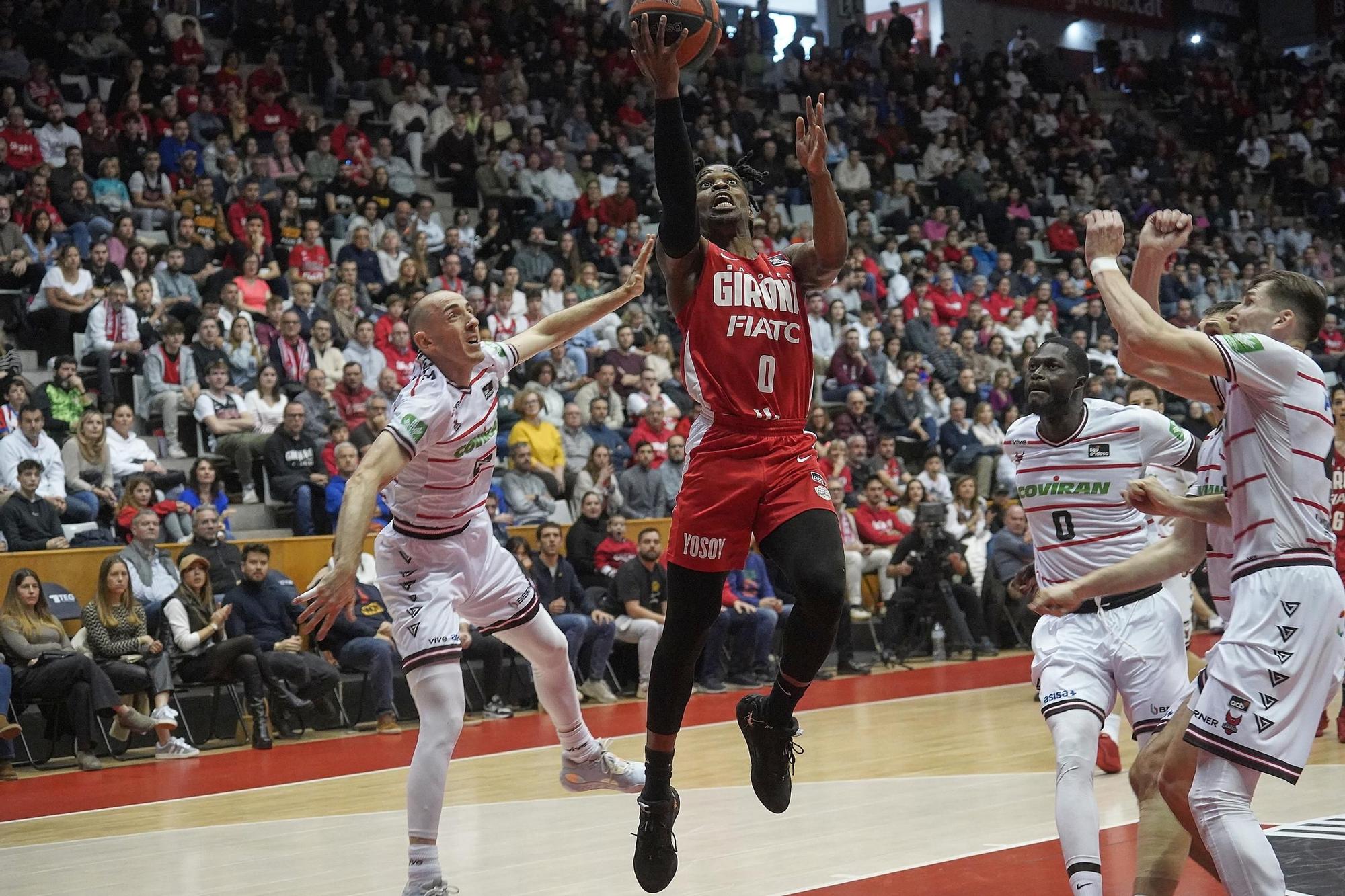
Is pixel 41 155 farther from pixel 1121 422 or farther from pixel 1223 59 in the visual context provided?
pixel 1223 59

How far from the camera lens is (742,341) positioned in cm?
477

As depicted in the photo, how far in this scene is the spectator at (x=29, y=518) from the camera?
10.3 meters

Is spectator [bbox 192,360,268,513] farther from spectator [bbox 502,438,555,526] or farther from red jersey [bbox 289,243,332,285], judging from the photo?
spectator [bbox 502,438,555,526]

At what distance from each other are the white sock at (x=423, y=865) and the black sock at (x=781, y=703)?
131 centimetres

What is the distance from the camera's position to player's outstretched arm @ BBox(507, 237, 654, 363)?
6.00 m

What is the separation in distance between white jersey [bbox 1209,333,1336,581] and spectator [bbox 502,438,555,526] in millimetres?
8841

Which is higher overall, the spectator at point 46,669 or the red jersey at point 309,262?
the red jersey at point 309,262

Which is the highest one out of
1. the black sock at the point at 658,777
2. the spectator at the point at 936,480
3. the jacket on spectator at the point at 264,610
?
the black sock at the point at 658,777

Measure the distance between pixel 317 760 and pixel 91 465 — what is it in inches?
137

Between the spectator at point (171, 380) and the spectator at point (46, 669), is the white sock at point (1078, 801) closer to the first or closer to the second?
the spectator at point (46, 669)

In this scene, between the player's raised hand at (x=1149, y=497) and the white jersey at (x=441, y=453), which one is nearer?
the player's raised hand at (x=1149, y=497)

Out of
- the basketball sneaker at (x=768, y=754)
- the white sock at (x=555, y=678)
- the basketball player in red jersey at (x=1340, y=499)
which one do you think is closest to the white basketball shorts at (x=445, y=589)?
the white sock at (x=555, y=678)

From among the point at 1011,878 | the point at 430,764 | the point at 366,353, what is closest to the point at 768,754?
the point at 430,764

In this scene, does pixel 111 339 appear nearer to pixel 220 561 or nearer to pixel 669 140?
pixel 220 561
